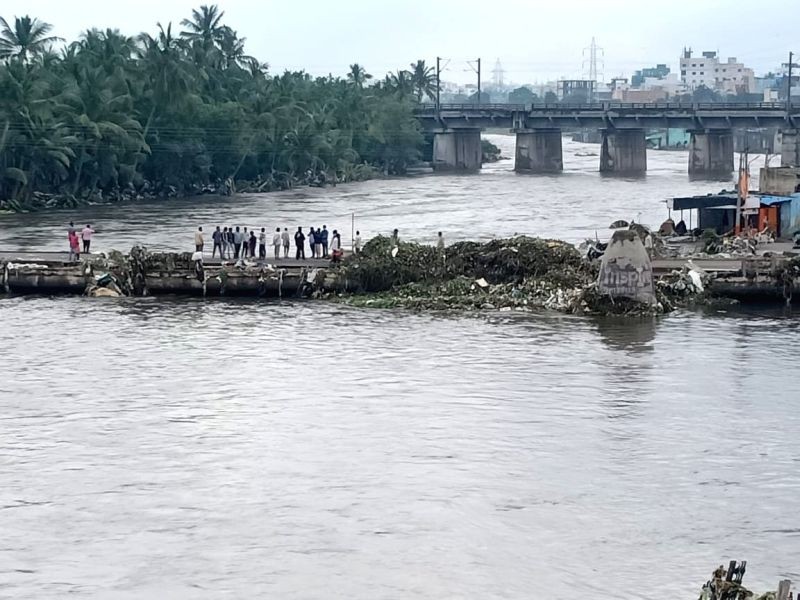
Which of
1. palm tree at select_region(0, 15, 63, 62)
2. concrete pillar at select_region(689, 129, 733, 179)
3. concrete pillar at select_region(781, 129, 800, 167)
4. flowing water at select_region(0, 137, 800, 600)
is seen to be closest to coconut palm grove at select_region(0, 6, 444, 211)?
palm tree at select_region(0, 15, 63, 62)

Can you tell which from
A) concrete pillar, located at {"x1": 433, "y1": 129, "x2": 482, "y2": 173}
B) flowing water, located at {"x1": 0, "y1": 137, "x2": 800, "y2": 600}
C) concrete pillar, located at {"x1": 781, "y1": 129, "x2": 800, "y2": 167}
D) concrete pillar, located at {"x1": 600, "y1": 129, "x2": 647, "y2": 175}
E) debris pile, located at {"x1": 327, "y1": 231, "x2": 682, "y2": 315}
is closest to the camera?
flowing water, located at {"x1": 0, "y1": 137, "x2": 800, "y2": 600}

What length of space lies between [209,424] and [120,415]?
1.91 metres

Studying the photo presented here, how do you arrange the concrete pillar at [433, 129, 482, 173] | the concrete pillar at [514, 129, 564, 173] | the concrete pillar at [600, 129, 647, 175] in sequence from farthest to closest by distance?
1. the concrete pillar at [433, 129, 482, 173]
2. the concrete pillar at [514, 129, 564, 173]
3. the concrete pillar at [600, 129, 647, 175]

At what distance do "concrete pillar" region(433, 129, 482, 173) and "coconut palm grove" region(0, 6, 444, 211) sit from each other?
14.2m

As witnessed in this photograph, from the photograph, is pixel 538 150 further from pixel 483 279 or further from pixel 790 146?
pixel 483 279

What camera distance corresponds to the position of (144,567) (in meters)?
18.1

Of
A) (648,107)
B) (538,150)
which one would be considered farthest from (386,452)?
(538,150)

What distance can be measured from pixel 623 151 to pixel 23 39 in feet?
205

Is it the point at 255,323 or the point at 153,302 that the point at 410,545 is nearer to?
the point at 255,323

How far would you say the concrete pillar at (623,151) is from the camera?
124m

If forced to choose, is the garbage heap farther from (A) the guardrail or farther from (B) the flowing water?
(A) the guardrail

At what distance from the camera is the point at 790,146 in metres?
114

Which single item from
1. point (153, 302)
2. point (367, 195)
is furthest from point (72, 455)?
point (367, 195)

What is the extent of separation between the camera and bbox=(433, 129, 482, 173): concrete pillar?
424 ft
